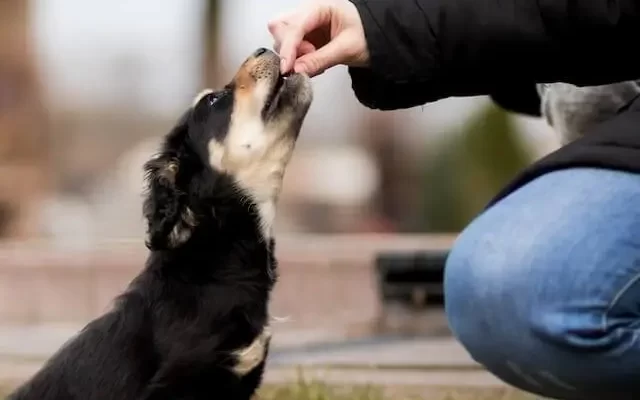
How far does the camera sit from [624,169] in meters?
1.89

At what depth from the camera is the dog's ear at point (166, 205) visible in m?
2.36

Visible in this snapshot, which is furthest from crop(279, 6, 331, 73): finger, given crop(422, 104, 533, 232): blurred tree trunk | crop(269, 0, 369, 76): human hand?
crop(422, 104, 533, 232): blurred tree trunk

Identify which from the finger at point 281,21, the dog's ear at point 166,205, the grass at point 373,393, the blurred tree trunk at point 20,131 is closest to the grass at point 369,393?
the grass at point 373,393

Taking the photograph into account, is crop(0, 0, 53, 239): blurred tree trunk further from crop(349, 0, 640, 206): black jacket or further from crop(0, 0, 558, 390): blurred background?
crop(349, 0, 640, 206): black jacket

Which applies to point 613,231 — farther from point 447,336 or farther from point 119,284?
point 119,284

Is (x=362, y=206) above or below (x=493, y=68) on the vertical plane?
below

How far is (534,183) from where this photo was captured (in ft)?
6.66

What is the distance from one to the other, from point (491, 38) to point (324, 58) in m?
0.32

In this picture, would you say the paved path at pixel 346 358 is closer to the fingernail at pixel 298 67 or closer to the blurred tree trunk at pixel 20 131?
the fingernail at pixel 298 67

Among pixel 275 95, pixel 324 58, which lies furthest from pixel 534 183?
pixel 275 95

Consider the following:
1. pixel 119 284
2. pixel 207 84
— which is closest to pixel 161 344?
pixel 119 284

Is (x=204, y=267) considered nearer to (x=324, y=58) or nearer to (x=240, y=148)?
(x=240, y=148)

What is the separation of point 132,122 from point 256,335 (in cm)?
622

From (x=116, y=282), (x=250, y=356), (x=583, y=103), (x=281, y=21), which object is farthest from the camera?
(x=116, y=282)
